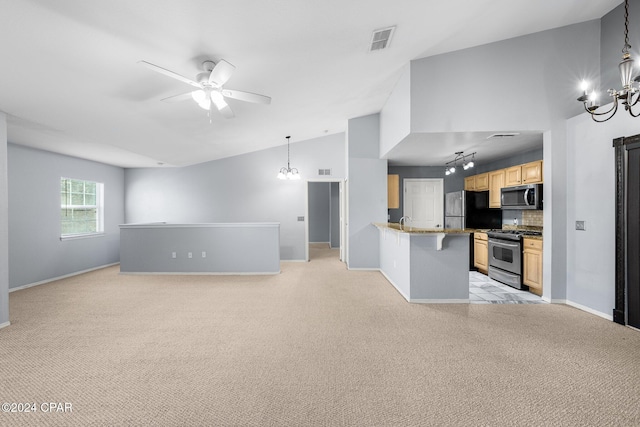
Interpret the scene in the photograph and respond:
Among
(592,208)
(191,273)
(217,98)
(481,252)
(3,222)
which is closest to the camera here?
(217,98)

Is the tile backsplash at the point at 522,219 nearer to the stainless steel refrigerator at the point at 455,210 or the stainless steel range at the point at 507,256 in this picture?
the stainless steel range at the point at 507,256

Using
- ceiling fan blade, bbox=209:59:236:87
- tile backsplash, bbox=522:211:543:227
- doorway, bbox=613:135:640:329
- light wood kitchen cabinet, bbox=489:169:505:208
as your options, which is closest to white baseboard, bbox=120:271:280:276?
ceiling fan blade, bbox=209:59:236:87

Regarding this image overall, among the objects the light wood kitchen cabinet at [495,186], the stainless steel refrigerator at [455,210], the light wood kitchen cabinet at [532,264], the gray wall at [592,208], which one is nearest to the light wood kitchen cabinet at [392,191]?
the stainless steel refrigerator at [455,210]

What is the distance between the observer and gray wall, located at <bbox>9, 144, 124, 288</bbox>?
4.79 m

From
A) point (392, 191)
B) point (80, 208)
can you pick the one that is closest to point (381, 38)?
point (392, 191)

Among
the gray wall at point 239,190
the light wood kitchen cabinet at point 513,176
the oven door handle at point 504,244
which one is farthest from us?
the gray wall at point 239,190

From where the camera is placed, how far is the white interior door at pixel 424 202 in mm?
7137

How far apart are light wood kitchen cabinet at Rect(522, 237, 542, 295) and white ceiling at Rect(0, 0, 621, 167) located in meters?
2.93

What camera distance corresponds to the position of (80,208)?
6215 mm

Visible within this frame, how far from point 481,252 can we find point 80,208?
27.7 feet

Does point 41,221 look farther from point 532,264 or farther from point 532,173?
point 532,173

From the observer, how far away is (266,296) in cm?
433

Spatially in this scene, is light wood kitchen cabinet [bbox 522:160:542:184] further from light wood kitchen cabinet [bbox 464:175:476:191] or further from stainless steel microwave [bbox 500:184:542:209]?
light wood kitchen cabinet [bbox 464:175:476:191]

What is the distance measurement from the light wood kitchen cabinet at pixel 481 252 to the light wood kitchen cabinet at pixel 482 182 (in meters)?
1.03
